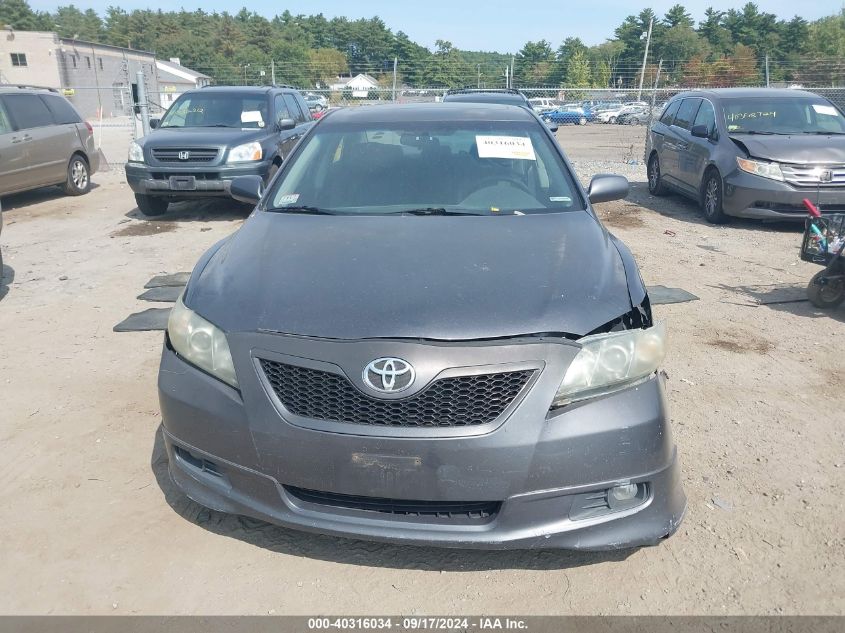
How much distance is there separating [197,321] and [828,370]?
406cm

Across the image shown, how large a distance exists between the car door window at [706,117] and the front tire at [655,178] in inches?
54.8

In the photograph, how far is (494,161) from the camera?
13.4ft

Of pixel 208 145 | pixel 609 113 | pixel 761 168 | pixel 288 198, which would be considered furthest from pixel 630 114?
pixel 288 198

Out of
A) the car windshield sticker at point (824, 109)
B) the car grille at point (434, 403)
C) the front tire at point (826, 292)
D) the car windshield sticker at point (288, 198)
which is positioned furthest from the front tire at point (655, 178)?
the car grille at point (434, 403)

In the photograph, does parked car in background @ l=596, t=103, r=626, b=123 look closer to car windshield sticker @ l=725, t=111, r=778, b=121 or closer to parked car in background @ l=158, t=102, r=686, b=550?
car windshield sticker @ l=725, t=111, r=778, b=121

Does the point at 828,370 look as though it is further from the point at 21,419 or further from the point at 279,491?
the point at 21,419

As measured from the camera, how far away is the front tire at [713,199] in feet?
31.8

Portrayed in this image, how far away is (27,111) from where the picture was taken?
37.3 ft

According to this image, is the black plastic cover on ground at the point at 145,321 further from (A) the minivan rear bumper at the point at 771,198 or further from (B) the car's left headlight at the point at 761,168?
(B) the car's left headlight at the point at 761,168

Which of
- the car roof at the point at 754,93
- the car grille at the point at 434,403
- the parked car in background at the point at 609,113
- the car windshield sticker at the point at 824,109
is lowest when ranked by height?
the parked car in background at the point at 609,113

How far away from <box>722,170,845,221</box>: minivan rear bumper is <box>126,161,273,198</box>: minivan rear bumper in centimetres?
614

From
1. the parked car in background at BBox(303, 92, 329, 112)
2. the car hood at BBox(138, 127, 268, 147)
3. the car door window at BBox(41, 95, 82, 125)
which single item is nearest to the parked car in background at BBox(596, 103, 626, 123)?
the parked car in background at BBox(303, 92, 329, 112)

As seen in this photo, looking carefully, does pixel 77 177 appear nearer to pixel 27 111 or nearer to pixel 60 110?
pixel 60 110

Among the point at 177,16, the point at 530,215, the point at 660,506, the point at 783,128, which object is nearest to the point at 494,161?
the point at 530,215
